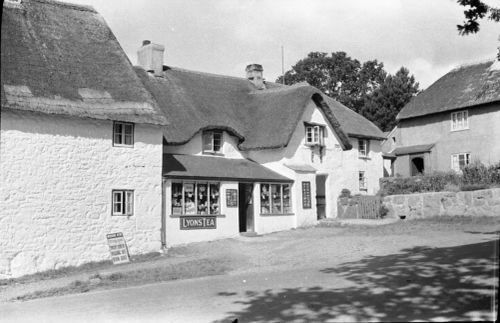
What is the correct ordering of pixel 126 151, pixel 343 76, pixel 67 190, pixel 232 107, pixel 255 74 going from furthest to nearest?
pixel 343 76 → pixel 255 74 → pixel 232 107 → pixel 126 151 → pixel 67 190

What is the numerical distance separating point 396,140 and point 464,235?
24453mm

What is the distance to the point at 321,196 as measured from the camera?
31750mm

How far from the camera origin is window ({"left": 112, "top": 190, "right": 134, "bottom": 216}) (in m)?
21.5

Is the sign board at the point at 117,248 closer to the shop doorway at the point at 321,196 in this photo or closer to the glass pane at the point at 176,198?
the glass pane at the point at 176,198

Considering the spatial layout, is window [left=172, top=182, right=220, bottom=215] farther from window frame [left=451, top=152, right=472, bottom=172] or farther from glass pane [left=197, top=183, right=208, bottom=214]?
window frame [left=451, top=152, right=472, bottom=172]

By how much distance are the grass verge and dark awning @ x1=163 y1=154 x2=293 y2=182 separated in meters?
6.15

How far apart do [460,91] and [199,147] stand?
2065 centimetres

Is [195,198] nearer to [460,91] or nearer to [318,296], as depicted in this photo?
[318,296]

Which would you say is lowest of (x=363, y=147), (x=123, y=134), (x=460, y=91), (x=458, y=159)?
(x=123, y=134)

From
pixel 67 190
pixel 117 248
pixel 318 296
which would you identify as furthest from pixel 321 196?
pixel 318 296

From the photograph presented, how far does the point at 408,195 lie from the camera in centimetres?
2661

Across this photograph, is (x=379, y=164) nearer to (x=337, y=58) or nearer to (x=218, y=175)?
(x=218, y=175)

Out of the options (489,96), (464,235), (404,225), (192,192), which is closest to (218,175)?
(192,192)

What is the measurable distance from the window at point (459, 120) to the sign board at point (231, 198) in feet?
63.3
